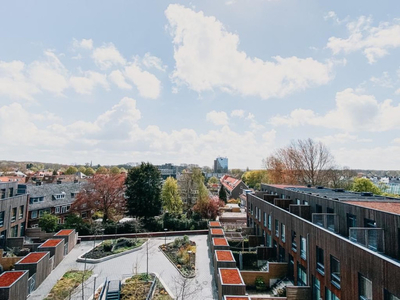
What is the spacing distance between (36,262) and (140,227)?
1431 centimetres

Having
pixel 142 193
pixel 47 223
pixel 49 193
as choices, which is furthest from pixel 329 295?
pixel 49 193

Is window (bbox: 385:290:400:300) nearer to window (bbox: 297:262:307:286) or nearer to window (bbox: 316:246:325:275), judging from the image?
window (bbox: 316:246:325:275)

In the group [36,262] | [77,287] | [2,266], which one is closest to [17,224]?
[2,266]

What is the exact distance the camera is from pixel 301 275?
55.1 ft

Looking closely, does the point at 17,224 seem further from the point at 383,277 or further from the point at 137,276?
the point at 383,277

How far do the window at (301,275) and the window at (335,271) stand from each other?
3.76 metres

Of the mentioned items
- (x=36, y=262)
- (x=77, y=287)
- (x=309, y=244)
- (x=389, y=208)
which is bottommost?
(x=77, y=287)

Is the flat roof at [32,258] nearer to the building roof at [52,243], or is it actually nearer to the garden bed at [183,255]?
the building roof at [52,243]

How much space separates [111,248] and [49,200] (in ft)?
57.9

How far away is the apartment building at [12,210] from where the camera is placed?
79.5 ft

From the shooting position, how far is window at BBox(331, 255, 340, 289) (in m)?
12.5

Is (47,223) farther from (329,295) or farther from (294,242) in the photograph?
(329,295)

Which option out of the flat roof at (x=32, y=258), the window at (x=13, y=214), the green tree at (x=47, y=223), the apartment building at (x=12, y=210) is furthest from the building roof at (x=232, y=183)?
the flat roof at (x=32, y=258)

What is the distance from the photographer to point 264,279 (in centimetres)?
1828
